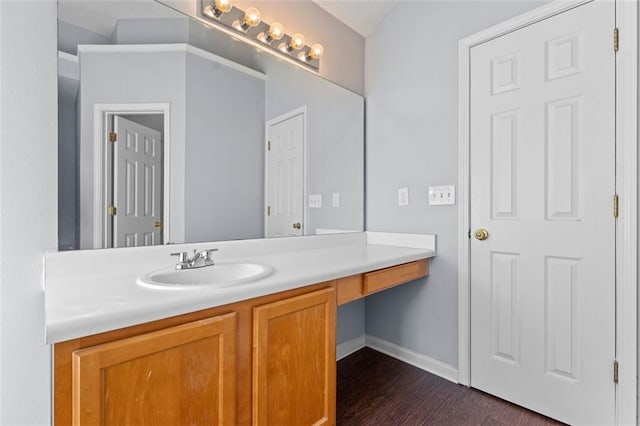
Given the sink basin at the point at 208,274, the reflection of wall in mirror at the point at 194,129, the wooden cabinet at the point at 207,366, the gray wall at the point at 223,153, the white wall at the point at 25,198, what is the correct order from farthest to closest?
1. the gray wall at the point at 223,153
2. the reflection of wall in mirror at the point at 194,129
3. the sink basin at the point at 208,274
4. the white wall at the point at 25,198
5. the wooden cabinet at the point at 207,366

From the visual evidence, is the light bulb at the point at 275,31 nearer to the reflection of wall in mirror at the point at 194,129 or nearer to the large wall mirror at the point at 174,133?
the large wall mirror at the point at 174,133

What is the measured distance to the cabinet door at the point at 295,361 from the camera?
1076mm

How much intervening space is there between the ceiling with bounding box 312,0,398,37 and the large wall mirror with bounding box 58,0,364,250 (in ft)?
1.66

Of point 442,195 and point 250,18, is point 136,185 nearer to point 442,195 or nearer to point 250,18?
point 250,18

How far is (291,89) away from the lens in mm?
1901

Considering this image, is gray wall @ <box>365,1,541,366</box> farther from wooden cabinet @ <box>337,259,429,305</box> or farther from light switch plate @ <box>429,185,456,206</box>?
wooden cabinet @ <box>337,259,429,305</box>

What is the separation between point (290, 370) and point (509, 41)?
1876 mm

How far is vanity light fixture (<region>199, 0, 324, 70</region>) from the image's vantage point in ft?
5.16

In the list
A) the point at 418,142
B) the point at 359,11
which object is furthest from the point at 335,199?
the point at 359,11

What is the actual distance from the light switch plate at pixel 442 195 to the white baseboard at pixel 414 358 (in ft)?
3.18

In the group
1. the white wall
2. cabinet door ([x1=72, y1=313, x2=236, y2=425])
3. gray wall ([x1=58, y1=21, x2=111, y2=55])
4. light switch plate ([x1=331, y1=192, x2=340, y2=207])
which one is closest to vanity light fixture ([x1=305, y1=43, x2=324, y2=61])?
light switch plate ([x1=331, y1=192, x2=340, y2=207])

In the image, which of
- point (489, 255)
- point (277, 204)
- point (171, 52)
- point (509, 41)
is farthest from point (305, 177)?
point (509, 41)

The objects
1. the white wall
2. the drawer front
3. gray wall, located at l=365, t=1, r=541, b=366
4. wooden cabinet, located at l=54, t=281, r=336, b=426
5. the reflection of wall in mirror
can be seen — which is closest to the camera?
wooden cabinet, located at l=54, t=281, r=336, b=426

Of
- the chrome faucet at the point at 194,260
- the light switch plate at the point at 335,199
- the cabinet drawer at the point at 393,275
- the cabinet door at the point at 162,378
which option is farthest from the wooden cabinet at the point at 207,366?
the light switch plate at the point at 335,199
